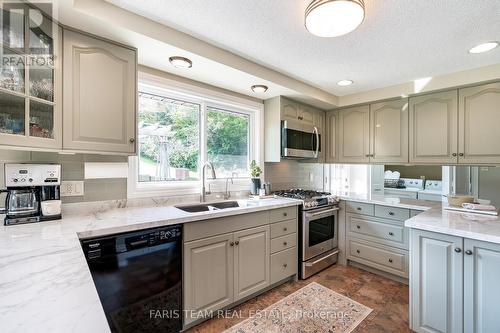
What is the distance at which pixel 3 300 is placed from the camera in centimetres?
60

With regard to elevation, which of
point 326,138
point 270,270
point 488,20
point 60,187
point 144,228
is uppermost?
point 488,20

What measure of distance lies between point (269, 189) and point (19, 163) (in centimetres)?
229

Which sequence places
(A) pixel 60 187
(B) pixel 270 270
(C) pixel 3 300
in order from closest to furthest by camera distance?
(C) pixel 3 300, (A) pixel 60 187, (B) pixel 270 270

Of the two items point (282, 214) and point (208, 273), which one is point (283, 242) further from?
point (208, 273)

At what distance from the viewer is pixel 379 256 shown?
2.71 m

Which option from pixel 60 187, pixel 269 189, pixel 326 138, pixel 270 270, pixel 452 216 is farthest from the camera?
pixel 326 138

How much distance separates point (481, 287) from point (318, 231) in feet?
4.80

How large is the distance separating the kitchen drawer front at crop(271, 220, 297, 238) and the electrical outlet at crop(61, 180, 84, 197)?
5.58ft

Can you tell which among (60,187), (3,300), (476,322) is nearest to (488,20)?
(476,322)

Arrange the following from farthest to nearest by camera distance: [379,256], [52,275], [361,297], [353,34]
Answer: [379,256]
[361,297]
[353,34]
[52,275]

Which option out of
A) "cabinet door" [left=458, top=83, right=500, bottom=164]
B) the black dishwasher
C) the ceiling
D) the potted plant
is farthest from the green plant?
"cabinet door" [left=458, top=83, right=500, bottom=164]

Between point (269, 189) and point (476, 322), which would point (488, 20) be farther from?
point (269, 189)

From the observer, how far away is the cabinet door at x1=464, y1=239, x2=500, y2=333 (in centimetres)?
141

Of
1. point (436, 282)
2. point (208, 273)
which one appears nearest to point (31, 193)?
point (208, 273)
